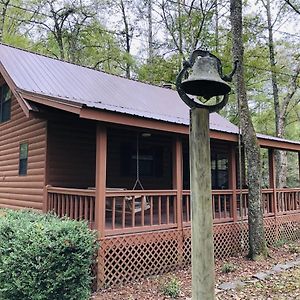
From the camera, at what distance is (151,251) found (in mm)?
6434

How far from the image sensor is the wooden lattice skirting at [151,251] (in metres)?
5.76

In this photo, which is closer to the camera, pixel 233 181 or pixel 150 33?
pixel 233 181

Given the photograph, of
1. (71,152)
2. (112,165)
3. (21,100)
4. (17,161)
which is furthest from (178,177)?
(17,161)

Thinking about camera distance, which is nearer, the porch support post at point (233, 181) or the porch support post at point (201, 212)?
the porch support post at point (201, 212)

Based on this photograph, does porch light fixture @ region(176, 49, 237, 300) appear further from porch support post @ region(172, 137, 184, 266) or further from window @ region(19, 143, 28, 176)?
window @ region(19, 143, 28, 176)

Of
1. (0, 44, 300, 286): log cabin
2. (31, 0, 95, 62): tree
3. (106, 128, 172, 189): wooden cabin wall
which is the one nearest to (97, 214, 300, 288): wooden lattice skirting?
(0, 44, 300, 286): log cabin

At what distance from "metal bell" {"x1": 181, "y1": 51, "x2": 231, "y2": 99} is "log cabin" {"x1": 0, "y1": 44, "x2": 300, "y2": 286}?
99.7 inches

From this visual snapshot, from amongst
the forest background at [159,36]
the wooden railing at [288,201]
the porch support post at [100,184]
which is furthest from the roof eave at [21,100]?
the forest background at [159,36]

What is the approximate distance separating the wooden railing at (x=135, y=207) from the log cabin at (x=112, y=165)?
0.08 ft

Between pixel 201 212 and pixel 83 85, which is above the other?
pixel 83 85

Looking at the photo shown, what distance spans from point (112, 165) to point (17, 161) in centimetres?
263

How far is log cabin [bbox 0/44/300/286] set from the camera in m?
5.91

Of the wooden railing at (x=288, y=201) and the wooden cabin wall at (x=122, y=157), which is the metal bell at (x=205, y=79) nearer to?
the wooden cabin wall at (x=122, y=157)

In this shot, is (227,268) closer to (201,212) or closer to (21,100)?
(201,212)
